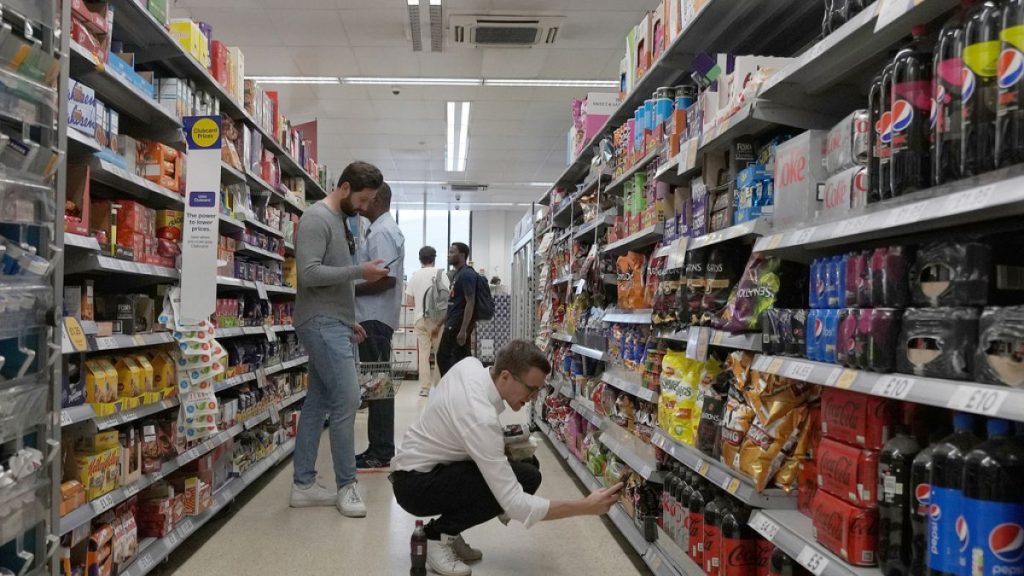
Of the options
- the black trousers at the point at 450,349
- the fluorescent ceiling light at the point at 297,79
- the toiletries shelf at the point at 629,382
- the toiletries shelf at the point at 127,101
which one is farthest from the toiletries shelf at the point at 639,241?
the fluorescent ceiling light at the point at 297,79

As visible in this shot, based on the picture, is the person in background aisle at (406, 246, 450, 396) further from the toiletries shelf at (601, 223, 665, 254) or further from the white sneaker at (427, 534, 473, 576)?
the white sneaker at (427, 534, 473, 576)

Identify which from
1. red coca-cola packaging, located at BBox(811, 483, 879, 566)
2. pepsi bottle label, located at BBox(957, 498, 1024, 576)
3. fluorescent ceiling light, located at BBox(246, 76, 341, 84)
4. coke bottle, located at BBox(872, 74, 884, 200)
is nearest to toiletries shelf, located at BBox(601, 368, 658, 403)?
red coca-cola packaging, located at BBox(811, 483, 879, 566)

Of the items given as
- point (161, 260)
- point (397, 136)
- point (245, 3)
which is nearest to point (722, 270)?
point (161, 260)

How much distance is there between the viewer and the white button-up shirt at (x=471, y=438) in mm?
2490

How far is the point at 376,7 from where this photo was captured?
266 inches

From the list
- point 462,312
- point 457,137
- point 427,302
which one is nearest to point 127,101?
point 462,312

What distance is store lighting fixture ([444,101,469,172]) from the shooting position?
10102mm

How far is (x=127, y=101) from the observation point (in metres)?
2.93

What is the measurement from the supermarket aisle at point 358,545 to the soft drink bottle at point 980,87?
2311 millimetres

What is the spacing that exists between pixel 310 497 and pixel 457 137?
27.7ft

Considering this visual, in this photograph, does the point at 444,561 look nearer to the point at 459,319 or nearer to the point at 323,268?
the point at 323,268

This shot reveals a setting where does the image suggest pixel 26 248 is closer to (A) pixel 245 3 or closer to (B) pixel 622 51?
(A) pixel 245 3

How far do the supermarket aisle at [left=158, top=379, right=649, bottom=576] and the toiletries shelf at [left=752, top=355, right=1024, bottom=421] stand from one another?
166 cm

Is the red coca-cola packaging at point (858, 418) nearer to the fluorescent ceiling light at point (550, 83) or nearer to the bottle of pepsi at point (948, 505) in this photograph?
the bottle of pepsi at point (948, 505)
